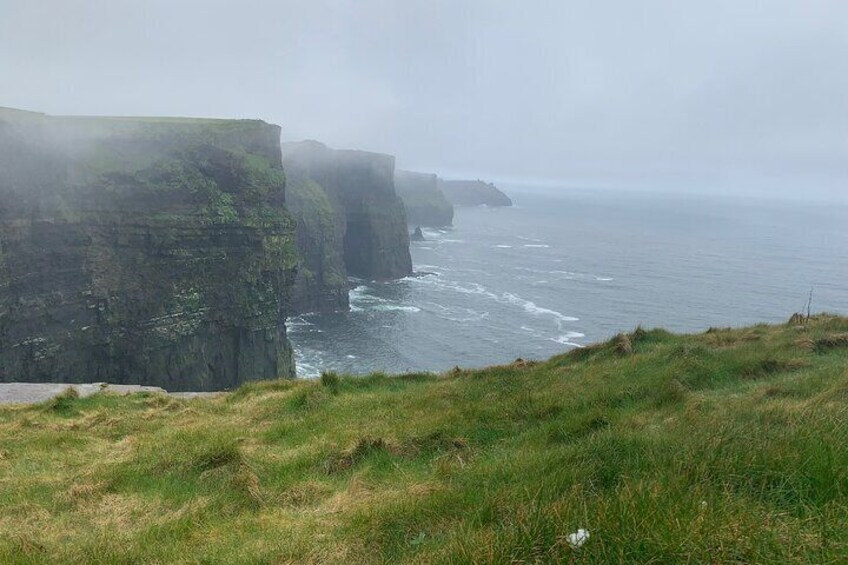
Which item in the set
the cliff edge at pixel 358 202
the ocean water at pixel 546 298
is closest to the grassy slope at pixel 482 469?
the ocean water at pixel 546 298

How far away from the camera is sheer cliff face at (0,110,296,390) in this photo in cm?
4334

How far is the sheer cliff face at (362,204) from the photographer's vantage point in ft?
356

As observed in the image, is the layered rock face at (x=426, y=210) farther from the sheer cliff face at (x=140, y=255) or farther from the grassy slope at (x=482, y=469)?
the grassy slope at (x=482, y=469)

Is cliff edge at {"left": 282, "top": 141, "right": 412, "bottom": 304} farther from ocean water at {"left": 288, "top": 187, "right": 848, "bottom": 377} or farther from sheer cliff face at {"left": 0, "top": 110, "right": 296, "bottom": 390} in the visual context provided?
sheer cliff face at {"left": 0, "top": 110, "right": 296, "bottom": 390}

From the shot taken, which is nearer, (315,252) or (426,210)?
(315,252)

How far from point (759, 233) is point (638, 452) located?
667ft

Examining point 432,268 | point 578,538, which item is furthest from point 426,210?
point 578,538

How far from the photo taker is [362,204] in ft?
374

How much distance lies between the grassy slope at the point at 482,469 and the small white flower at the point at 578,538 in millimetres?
62

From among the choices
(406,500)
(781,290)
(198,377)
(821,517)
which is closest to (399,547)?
(406,500)

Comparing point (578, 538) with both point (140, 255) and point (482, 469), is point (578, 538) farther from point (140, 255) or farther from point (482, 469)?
point (140, 255)

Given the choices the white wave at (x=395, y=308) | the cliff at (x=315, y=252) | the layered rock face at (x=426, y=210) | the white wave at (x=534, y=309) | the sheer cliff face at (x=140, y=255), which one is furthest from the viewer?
the layered rock face at (x=426, y=210)

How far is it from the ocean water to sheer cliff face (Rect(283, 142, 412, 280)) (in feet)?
18.5

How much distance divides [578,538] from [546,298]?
281ft
